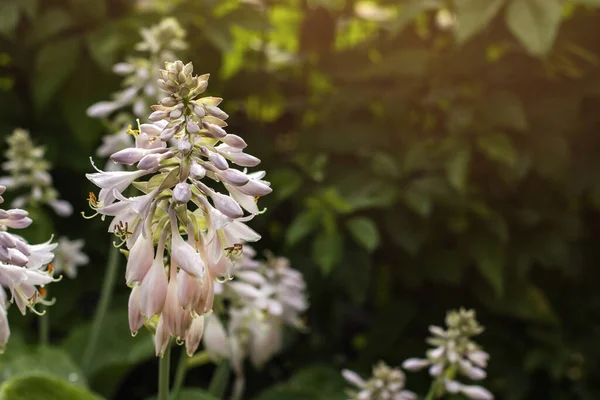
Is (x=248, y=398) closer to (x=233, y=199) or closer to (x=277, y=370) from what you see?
(x=277, y=370)

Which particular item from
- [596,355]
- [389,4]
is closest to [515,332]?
[596,355]

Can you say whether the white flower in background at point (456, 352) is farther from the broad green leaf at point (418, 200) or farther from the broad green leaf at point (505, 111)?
the broad green leaf at point (505, 111)

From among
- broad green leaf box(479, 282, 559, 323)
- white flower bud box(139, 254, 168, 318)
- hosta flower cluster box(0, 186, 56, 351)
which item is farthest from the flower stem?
broad green leaf box(479, 282, 559, 323)

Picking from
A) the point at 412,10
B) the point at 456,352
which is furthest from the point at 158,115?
the point at 412,10

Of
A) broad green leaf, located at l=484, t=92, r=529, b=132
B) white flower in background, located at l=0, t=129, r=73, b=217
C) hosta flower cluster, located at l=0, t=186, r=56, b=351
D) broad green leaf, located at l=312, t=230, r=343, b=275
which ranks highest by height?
broad green leaf, located at l=484, t=92, r=529, b=132

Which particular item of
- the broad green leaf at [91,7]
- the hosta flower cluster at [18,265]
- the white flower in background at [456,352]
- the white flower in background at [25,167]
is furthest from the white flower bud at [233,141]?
the broad green leaf at [91,7]

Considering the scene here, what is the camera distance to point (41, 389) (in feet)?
7.39

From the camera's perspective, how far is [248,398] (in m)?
4.02

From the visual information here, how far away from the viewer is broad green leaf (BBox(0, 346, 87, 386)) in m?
2.88

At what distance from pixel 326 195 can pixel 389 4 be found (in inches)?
46.0

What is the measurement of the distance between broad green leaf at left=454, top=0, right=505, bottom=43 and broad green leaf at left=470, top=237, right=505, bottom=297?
93 centimetres

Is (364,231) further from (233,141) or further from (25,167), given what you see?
(233,141)

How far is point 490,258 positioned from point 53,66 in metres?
2.08

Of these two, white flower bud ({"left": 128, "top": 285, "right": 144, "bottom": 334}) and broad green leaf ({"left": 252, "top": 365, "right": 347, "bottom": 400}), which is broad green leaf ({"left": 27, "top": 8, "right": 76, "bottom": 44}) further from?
white flower bud ({"left": 128, "top": 285, "right": 144, "bottom": 334})
